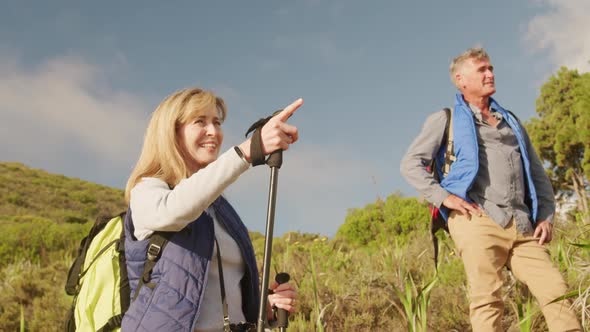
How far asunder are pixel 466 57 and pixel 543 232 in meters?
1.40

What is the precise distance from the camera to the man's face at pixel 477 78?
3.80 metres

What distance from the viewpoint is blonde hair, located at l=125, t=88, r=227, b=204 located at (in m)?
2.06

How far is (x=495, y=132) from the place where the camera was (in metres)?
3.68

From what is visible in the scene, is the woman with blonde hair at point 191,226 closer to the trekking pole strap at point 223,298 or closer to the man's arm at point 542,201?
the trekking pole strap at point 223,298

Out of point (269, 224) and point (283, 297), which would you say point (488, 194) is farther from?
point (269, 224)

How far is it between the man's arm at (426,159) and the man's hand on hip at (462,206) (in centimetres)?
7

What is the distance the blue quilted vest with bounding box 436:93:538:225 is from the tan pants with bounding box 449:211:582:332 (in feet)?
0.70

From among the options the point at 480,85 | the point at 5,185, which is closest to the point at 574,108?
the point at 480,85

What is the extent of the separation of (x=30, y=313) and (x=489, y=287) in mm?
6669

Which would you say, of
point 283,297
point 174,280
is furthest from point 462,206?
point 174,280

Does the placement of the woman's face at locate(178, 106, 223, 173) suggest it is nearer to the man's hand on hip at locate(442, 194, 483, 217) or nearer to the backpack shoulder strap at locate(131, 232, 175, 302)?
the backpack shoulder strap at locate(131, 232, 175, 302)

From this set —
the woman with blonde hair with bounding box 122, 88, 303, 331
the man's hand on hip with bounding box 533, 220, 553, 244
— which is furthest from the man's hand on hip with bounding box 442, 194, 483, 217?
the woman with blonde hair with bounding box 122, 88, 303, 331

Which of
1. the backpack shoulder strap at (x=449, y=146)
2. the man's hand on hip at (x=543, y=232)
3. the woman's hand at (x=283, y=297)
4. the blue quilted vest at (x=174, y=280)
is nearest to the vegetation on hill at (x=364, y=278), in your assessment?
the man's hand on hip at (x=543, y=232)

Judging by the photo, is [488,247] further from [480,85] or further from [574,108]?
[574,108]
